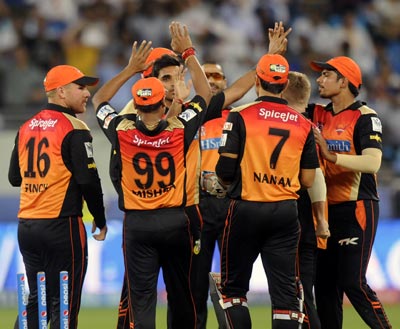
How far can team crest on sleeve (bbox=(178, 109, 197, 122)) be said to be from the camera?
27.8ft

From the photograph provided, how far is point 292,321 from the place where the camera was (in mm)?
8492

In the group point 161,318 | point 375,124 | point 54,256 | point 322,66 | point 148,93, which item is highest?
point 322,66

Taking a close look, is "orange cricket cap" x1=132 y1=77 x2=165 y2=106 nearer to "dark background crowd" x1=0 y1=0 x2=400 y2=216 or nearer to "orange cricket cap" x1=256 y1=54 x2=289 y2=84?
"orange cricket cap" x1=256 y1=54 x2=289 y2=84

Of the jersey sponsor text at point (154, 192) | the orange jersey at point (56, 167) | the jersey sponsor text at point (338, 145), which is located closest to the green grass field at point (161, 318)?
the jersey sponsor text at point (338, 145)

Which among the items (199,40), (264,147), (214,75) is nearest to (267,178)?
(264,147)

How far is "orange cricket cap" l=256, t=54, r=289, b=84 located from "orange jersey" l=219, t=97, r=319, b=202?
21 centimetres

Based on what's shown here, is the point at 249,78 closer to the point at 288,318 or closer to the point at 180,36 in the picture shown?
the point at 180,36

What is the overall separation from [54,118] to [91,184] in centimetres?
60

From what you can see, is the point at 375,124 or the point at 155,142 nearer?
the point at 155,142

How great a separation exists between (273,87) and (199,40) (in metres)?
9.04

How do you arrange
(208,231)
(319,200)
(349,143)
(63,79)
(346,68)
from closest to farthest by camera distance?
(63,79) < (319,200) < (349,143) < (346,68) < (208,231)

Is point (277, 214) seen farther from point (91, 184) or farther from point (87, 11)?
point (87, 11)

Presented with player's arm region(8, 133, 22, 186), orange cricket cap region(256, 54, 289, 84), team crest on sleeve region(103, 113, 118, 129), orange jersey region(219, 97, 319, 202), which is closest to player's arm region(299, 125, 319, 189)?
orange jersey region(219, 97, 319, 202)

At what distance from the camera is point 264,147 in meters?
8.46
